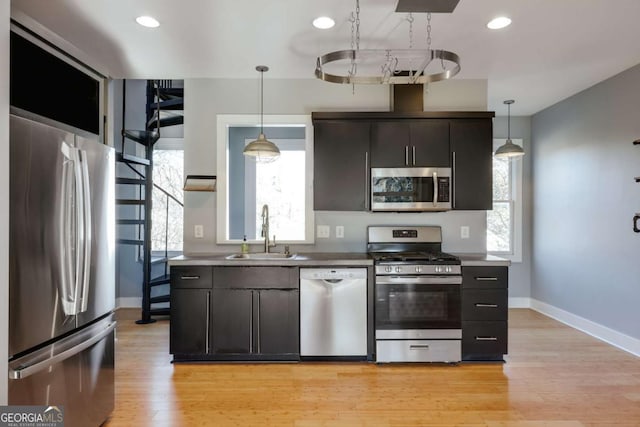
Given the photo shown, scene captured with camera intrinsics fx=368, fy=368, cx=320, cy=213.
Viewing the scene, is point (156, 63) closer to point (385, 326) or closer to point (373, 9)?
point (373, 9)

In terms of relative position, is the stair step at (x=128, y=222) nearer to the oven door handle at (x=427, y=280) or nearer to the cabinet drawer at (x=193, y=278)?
the cabinet drawer at (x=193, y=278)

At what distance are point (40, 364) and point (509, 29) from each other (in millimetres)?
3532

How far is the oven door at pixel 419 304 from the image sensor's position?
123 inches

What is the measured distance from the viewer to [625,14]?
2.51 m

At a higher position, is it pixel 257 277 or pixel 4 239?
pixel 4 239

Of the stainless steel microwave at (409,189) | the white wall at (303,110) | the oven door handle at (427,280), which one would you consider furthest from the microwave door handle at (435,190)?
the oven door handle at (427,280)

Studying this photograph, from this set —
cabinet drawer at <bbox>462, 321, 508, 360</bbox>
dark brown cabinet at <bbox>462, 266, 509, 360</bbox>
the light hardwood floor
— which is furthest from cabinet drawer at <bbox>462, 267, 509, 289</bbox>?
the light hardwood floor

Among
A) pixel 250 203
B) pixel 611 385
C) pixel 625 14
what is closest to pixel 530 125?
pixel 625 14

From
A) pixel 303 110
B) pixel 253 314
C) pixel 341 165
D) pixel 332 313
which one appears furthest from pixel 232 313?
pixel 303 110

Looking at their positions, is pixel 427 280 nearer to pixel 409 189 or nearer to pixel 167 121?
pixel 409 189

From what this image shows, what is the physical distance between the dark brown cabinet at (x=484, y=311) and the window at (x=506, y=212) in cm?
206

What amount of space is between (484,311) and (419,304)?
1.85 feet

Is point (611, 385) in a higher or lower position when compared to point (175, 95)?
lower

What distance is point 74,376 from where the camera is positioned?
6.33 ft
